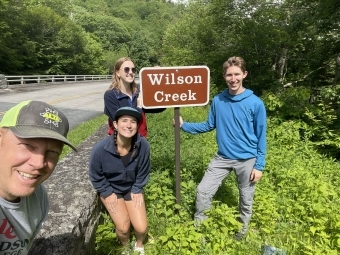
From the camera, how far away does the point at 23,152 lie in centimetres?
121

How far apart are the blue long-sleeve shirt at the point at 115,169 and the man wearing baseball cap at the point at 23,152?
1.46 meters

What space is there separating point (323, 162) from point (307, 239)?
3484 mm

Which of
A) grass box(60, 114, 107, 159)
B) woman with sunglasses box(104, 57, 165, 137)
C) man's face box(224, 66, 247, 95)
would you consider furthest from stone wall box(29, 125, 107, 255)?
grass box(60, 114, 107, 159)

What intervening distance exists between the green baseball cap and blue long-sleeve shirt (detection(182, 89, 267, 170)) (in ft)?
6.96

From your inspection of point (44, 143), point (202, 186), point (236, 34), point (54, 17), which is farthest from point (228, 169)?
point (54, 17)

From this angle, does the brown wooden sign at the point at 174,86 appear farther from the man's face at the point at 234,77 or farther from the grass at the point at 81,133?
the grass at the point at 81,133

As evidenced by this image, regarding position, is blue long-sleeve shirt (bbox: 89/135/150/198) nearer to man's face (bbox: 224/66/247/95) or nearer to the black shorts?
the black shorts

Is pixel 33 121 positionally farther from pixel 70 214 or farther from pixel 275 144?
pixel 275 144

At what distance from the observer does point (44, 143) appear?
1241 mm

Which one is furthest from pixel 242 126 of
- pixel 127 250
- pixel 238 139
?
pixel 127 250

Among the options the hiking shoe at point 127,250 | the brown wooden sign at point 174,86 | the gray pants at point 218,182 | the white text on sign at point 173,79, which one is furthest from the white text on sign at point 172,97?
the hiking shoe at point 127,250

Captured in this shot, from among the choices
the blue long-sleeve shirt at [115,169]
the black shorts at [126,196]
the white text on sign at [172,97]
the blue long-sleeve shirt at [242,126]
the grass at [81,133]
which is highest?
the white text on sign at [172,97]

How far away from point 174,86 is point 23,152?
201cm

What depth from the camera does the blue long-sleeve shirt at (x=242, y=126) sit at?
119 inches
